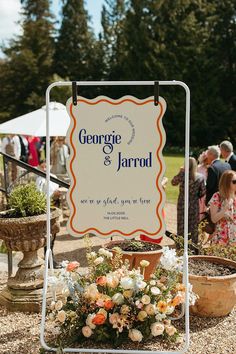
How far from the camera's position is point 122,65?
40531mm

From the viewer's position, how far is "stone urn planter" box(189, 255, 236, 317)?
3.99 metres

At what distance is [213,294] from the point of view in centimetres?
402

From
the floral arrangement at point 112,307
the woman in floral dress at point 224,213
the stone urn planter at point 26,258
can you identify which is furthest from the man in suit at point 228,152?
the floral arrangement at point 112,307

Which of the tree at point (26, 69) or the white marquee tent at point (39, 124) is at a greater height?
the tree at point (26, 69)

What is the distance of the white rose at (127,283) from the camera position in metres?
3.21

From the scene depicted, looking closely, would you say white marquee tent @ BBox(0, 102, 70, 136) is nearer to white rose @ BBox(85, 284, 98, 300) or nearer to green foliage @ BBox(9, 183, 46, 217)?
green foliage @ BBox(9, 183, 46, 217)

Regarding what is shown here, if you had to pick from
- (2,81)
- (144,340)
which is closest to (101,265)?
(144,340)

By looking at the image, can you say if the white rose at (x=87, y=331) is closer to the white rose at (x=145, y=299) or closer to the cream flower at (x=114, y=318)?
the cream flower at (x=114, y=318)

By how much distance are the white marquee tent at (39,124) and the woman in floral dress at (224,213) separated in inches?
159

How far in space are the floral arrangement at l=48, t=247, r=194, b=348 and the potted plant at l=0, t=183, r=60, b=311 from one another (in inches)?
32.3

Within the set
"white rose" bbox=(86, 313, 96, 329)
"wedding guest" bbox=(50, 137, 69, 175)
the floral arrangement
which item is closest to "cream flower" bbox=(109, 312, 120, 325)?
the floral arrangement

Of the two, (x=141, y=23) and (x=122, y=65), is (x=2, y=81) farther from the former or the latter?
(x=141, y=23)

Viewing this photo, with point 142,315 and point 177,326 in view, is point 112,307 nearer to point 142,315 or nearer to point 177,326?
point 142,315

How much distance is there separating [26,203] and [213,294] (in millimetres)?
1854
